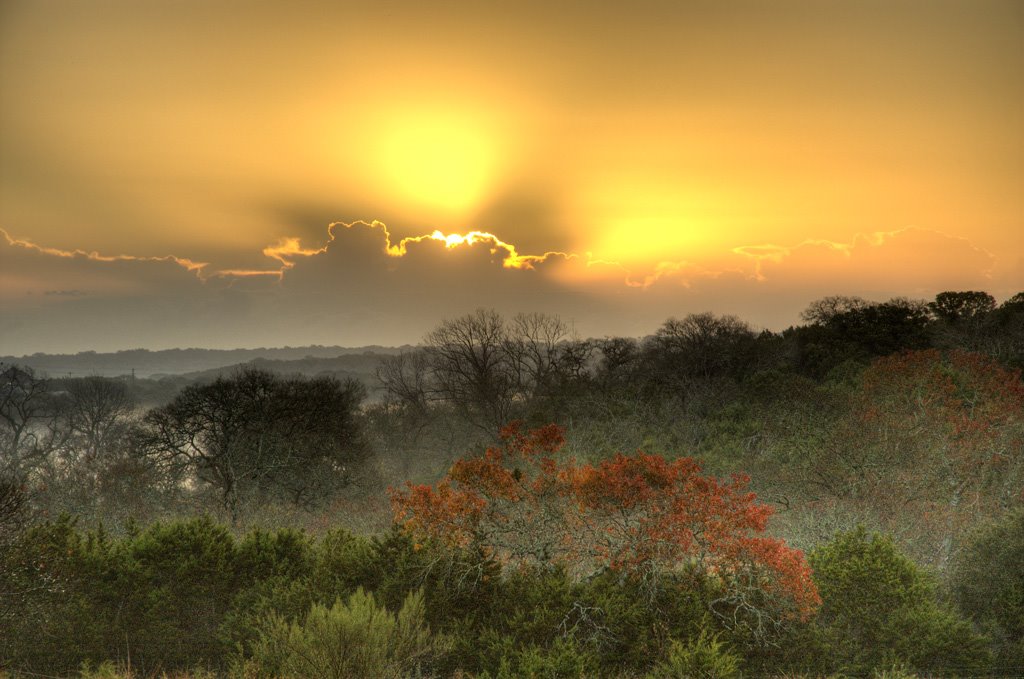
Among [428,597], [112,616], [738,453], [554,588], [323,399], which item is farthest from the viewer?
[323,399]

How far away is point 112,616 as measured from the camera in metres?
13.1

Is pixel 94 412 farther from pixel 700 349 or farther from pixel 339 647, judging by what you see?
pixel 339 647

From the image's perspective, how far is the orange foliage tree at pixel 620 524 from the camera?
1141 cm

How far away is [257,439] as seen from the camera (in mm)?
31688

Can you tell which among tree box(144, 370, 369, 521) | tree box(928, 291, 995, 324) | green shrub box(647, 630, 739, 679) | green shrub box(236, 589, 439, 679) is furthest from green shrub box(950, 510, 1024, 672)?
tree box(928, 291, 995, 324)

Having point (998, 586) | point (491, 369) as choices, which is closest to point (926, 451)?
point (998, 586)

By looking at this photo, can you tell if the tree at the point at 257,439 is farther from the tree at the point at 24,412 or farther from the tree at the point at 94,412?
the tree at the point at 24,412

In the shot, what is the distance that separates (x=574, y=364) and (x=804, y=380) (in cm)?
1598

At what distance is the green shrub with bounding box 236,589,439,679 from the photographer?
9.40 m

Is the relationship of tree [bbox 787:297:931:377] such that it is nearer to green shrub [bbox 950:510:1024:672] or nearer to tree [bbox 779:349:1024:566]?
tree [bbox 779:349:1024:566]

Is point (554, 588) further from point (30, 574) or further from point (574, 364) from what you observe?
point (574, 364)

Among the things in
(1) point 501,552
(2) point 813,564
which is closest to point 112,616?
(1) point 501,552

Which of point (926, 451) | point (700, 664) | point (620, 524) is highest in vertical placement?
point (620, 524)

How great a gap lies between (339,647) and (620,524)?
567 centimetres
